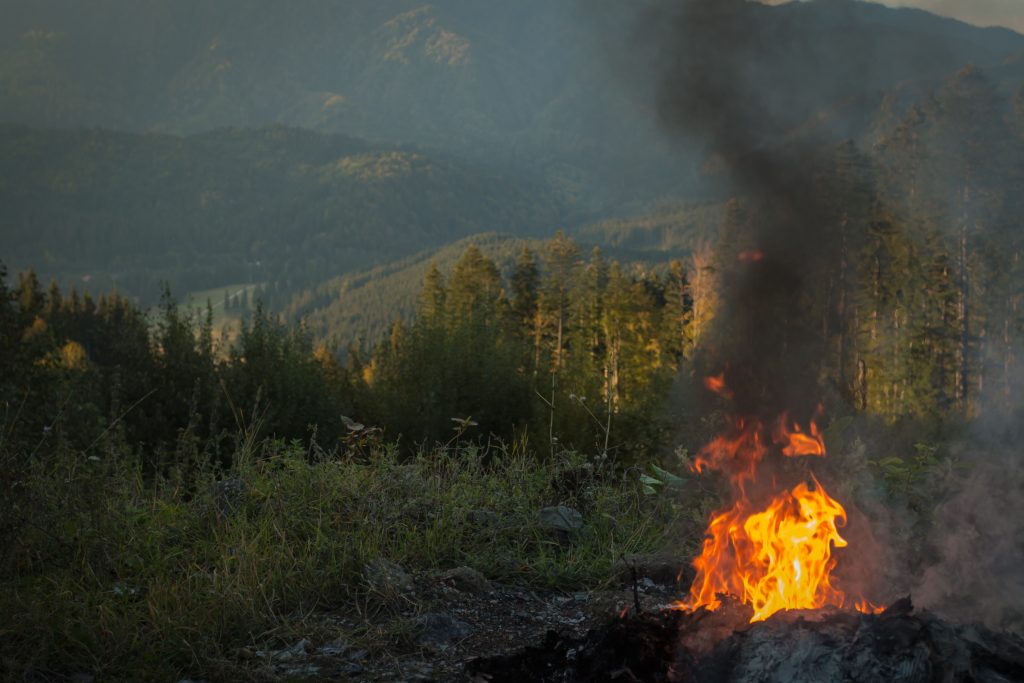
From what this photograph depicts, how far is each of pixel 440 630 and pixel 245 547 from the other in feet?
3.80

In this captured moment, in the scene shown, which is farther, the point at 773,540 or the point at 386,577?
the point at 386,577

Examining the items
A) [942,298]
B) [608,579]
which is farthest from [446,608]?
[942,298]

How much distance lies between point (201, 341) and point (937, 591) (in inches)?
704

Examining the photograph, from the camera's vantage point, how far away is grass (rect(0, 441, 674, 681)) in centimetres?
389

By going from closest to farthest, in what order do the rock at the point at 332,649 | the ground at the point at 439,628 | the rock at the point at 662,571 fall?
the ground at the point at 439,628 → the rock at the point at 332,649 → the rock at the point at 662,571

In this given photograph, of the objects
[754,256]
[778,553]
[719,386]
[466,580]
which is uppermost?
[754,256]

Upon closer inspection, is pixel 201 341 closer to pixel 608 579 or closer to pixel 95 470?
pixel 95 470

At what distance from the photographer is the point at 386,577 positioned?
15.3 ft

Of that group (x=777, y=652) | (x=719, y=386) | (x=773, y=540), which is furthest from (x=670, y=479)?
(x=777, y=652)

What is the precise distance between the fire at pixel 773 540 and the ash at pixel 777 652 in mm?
579

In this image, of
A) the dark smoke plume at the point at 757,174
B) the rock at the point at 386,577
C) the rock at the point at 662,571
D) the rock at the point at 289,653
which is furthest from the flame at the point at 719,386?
the rock at the point at 289,653

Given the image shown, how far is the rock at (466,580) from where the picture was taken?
4910 millimetres

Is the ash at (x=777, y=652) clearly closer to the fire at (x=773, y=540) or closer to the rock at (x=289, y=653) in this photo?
the fire at (x=773, y=540)

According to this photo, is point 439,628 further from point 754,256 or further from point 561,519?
point 754,256
